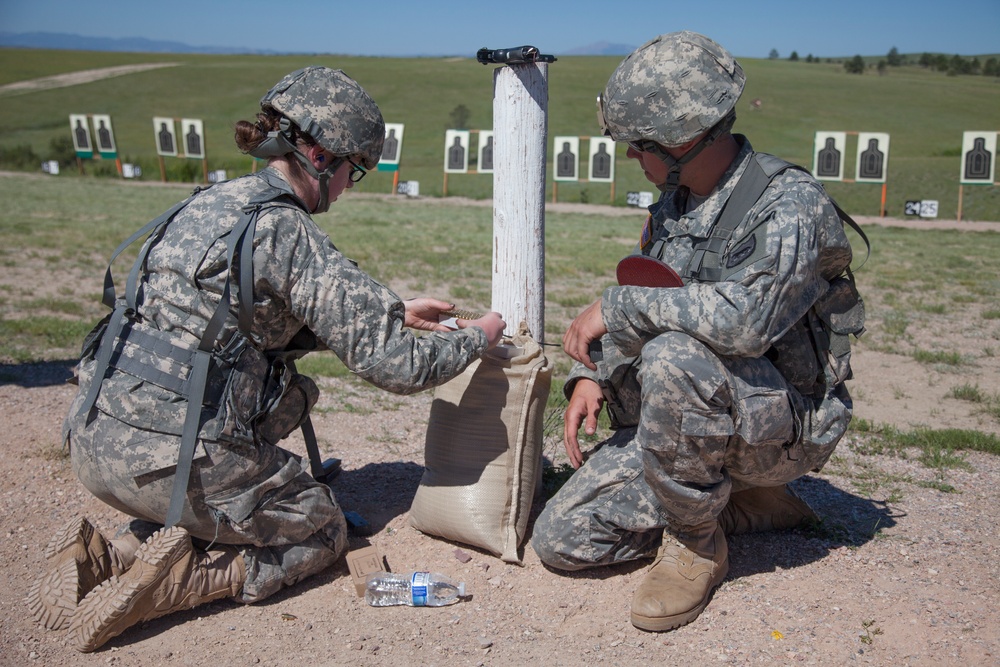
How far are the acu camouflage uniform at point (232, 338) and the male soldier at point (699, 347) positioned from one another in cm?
68

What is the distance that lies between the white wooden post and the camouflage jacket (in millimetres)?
701

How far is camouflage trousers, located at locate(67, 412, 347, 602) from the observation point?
281 centimetres

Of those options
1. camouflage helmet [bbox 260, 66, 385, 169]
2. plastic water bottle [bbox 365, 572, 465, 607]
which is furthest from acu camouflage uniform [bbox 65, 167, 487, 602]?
plastic water bottle [bbox 365, 572, 465, 607]

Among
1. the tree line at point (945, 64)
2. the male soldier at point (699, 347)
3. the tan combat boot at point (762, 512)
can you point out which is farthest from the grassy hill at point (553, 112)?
the male soldier at point (699, 347)

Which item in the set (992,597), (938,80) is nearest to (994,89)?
(938,80)

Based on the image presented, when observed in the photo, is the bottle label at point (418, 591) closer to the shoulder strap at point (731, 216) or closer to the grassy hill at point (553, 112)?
the shoulder strap at point (731, 216)

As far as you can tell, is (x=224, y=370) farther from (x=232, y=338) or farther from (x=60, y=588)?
(x=60, y=588)

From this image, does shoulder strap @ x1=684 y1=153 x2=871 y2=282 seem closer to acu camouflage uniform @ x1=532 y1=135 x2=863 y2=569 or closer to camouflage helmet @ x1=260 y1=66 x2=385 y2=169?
acu camouflage uniform @ x1=532 y1=135 x2=863 y2=569

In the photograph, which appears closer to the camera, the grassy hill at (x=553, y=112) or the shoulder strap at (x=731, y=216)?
the shoulder strap at (x=731, y=216)

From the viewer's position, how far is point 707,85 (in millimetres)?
2947

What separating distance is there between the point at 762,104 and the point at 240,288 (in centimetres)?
4557

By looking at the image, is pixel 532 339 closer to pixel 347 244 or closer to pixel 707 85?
pixel 707 85

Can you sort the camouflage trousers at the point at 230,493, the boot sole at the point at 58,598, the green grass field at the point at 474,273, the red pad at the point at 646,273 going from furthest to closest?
the green grass field at the point at 474,273, the red pad at the point at 646,273, the camouflage trousers at the point at 230,493, the boot sole at the point at 58,598

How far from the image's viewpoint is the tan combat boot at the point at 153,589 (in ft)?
8.59
